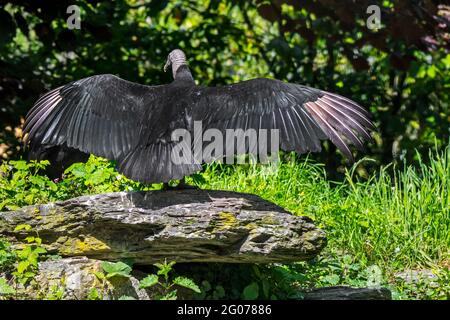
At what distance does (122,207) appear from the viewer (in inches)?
184

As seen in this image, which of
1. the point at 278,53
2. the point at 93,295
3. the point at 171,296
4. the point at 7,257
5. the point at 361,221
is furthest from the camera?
the point at 278,53

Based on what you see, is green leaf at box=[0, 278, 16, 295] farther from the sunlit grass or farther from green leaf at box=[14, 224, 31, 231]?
the sunlit grass

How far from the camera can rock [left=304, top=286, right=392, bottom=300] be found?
4719 mm

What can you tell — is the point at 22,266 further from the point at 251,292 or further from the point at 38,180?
the point at 251,292

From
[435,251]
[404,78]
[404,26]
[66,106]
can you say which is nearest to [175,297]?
[66,106]

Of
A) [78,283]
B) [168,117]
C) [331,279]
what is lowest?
[331,279]

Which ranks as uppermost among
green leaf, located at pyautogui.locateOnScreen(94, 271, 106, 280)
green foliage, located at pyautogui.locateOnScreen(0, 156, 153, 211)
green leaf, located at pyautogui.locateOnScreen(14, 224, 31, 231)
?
green foliage, located at pyautogui.locateOnScreen(0, 156, 153, 211)

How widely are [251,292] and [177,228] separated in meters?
0.60

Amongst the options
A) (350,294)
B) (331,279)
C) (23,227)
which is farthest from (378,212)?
(23,227)

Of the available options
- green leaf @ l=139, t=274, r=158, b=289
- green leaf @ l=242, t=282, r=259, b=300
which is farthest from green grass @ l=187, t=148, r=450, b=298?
green leaf @ l=139, t=274, r=158, b=289

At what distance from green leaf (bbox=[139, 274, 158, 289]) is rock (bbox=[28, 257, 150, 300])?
7 centimetres

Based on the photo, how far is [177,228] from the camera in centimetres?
456

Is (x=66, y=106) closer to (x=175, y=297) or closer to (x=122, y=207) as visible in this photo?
(x=122, y=207)

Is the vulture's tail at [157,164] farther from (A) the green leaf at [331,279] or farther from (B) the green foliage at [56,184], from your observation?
(A) the green leaf at [331,279]
